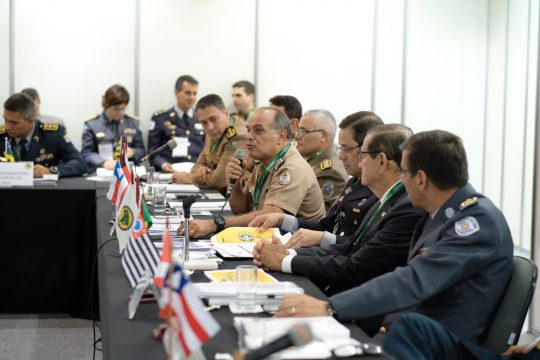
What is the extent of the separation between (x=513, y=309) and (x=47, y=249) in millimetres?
3338

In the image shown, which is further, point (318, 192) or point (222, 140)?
point (222, 140)

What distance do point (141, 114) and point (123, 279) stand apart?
5.54 m

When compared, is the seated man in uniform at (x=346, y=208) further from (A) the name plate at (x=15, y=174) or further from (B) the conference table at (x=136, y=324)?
(A) the name plate at (x=15, y=174)

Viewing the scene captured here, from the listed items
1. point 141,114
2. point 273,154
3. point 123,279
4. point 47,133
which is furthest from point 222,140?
point 123,279

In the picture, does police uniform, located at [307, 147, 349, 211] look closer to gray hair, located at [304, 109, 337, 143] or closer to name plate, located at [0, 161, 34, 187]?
gray hair, located at [304, 109, 337, 143]

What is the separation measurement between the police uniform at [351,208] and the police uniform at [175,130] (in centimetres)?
433

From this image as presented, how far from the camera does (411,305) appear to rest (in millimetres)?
2242

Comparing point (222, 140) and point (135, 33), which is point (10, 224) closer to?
point (222, 140)

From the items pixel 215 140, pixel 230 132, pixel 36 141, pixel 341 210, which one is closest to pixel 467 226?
pixel 341 210

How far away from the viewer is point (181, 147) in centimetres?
766

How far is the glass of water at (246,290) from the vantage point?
2188 mm

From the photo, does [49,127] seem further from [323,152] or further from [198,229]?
[198,229]

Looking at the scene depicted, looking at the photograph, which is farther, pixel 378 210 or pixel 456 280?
pixel 378 210

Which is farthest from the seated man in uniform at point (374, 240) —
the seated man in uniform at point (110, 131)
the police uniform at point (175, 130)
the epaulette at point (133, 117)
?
the epaulette at point (133, 117)
